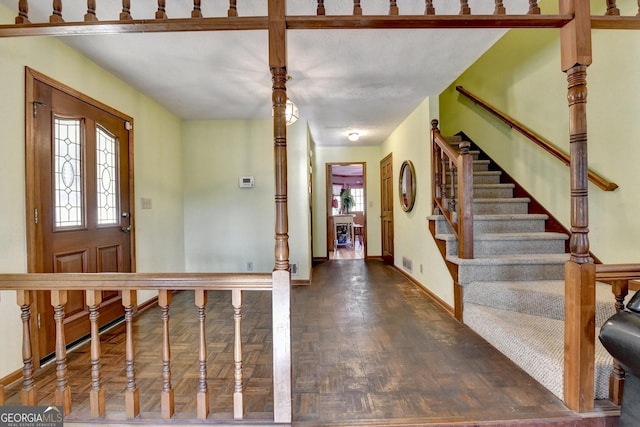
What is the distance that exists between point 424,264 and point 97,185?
3542mm

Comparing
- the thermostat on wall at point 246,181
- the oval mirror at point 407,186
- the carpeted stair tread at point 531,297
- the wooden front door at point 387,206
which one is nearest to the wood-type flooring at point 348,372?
the carpeted stair tread at point 531,297

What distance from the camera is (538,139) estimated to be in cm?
313

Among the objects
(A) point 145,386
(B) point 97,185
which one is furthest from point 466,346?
(B) point 97,185

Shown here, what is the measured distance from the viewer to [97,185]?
2.74 m

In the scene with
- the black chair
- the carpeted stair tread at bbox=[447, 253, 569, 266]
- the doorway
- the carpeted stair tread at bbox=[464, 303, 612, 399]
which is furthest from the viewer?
the doorway

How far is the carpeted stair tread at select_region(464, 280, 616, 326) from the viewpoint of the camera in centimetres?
218

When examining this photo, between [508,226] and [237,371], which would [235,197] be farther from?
[508,226]

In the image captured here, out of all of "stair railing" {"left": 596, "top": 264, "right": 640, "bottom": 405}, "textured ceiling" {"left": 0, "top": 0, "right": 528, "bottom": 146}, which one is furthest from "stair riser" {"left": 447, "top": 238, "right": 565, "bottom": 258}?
"textured ceiling" {"left": 0, "top": 0, "right": 528, "bottom": 146}

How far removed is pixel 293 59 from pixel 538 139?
8.34 feet

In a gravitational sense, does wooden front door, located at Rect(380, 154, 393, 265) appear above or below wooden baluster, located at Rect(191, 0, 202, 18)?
below

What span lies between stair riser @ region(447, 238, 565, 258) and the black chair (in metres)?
1.50

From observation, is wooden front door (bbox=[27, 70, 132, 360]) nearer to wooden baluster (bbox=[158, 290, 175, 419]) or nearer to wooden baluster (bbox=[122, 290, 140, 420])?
wooden baluster (bbox=[122, 290, 140, 420])

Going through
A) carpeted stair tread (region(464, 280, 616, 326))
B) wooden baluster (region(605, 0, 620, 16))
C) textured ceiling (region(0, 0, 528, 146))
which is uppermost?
textured ceiling (region(0, 0, 528, 146))

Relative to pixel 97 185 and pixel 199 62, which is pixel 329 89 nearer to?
pixel 199 62
